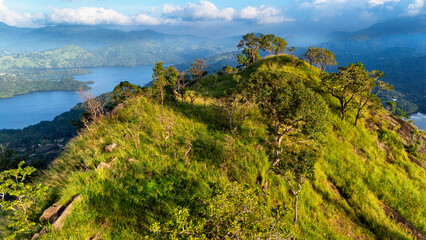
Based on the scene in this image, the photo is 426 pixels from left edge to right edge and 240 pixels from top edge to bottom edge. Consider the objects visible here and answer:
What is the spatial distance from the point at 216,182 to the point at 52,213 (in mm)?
8504

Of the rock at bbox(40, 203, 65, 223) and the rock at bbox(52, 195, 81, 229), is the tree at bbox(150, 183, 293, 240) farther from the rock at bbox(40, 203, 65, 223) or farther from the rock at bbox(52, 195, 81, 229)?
the rock at bbox(40, 203, 65, 223)

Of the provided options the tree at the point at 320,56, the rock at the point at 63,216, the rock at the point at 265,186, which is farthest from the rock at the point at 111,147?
the tree at the point at 320,56

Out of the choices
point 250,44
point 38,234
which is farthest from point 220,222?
point 250,44

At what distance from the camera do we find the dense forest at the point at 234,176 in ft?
26.1

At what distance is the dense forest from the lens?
7.94m

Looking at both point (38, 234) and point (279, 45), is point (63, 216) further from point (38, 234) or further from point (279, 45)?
point (279, 45)

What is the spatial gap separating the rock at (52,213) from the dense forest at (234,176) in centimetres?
5

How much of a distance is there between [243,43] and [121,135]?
60.4 metres

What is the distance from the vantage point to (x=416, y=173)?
21.3 meters

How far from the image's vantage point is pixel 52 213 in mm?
8438

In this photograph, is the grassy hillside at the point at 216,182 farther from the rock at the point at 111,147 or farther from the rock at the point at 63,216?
the rock at the point at 111,147

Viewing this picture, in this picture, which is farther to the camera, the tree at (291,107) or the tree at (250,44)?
the tree at (250,44)

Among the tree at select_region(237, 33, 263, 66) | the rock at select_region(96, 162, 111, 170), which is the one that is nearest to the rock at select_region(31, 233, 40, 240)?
the rock at select_region(96, 162, 111, 170)

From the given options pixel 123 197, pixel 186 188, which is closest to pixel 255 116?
pixel 186 188
